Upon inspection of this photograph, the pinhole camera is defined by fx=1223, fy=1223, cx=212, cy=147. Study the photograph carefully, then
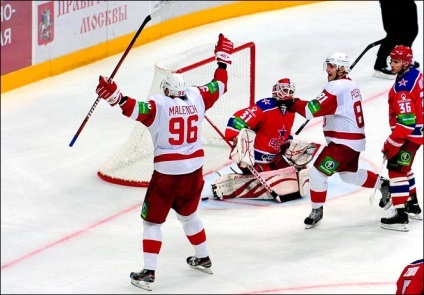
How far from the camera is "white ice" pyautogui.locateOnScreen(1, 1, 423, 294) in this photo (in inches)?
269

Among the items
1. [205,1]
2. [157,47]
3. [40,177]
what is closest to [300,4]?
[205,1]

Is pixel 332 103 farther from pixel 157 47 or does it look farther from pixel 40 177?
pixel 157 47

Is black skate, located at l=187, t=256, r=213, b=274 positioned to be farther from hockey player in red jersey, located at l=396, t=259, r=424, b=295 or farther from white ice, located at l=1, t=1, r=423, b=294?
hockey player in red jersey, located at l=396, t=259, r=424, b=295

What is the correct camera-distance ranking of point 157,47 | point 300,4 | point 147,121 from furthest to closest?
point 300,4
point 157,47
point 147,121

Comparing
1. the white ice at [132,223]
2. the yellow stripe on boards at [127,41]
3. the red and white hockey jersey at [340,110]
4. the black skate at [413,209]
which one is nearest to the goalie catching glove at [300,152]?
the white ice at [132,223]

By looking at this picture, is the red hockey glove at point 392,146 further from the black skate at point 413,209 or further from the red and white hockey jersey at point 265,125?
the red and white hockey jersey at point 265,125

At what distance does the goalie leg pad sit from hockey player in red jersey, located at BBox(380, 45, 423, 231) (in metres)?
0.76

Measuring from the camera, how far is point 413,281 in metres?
3.21

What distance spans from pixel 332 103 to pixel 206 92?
3.25ft

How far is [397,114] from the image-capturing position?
709 centimetres

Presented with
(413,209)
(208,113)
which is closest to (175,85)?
(413,209)

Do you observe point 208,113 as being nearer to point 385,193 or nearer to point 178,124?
point 385,193

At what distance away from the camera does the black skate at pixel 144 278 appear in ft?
21.8

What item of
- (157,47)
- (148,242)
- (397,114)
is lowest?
(157,47)
